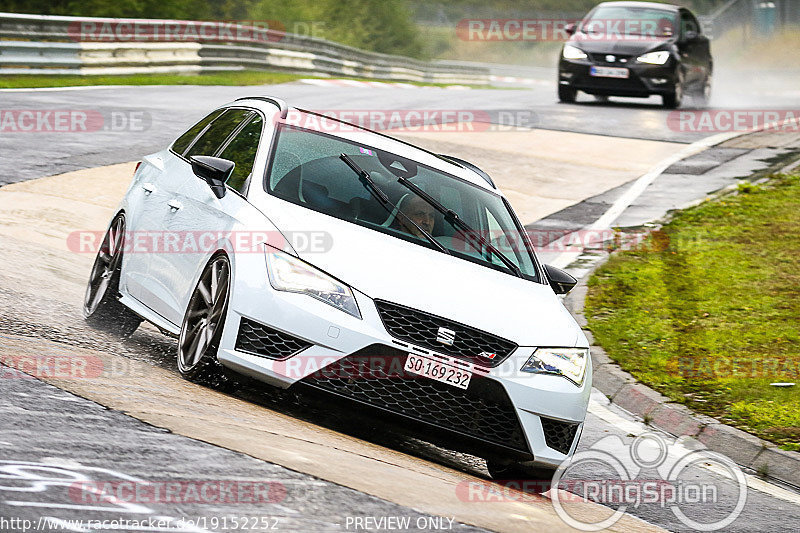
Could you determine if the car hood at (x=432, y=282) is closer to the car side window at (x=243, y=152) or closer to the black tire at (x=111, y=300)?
the car side window at (x=243, y=152)

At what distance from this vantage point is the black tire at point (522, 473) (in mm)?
6203

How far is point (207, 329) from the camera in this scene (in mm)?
6312

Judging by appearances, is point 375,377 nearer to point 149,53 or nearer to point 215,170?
point 215,170

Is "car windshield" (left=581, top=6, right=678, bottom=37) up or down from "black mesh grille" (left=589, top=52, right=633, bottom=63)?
up

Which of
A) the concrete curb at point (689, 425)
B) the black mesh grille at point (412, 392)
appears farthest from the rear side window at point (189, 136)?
the concrete curb at point (689, 425)

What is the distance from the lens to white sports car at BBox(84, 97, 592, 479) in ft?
19.2

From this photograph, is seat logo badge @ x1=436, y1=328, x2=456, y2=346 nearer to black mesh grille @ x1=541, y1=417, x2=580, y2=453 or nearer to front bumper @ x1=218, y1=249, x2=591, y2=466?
front bumper @ x1=218, y1=249, x2=591, y2=466

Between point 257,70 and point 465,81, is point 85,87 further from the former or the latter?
point 465,81

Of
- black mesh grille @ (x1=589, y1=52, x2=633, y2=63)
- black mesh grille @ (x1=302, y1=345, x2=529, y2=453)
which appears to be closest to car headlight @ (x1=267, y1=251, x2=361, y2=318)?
black mesh grille @ (x1=302, y1=345, x2=529, y2=453)

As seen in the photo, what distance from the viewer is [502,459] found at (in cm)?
613

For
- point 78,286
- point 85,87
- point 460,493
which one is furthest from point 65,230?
point 85,87

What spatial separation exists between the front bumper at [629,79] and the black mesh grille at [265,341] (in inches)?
749

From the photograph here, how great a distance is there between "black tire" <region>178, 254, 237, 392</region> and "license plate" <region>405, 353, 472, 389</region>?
997 millimetres

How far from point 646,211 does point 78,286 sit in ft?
27.5
